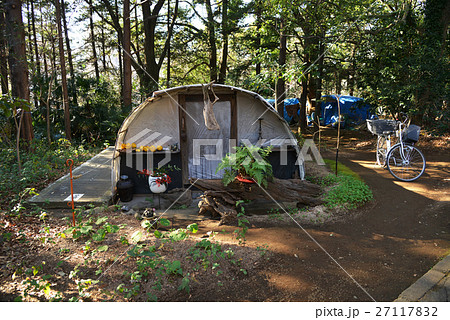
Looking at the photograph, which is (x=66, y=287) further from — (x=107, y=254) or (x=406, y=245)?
(x=406, y=245)

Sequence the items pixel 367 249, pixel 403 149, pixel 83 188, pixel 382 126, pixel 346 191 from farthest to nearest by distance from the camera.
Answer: pixel 382 126 < pixel 403 149 < pixel 83 188 < pixel 346 191 < pixel 367 249

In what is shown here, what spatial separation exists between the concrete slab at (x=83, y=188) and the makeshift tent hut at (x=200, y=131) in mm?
1017

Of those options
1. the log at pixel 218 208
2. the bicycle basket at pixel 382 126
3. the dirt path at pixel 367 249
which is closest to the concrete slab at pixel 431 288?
the dirt path at pixel 367 249

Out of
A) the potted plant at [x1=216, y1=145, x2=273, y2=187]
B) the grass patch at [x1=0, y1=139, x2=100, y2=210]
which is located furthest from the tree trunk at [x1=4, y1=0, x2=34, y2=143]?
the potted plant at [x1=216, y1=145, x2=273, y2=187]

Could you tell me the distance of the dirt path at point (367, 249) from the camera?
3.31 meters

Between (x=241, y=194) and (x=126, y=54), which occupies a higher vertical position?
(x=126, y=54)

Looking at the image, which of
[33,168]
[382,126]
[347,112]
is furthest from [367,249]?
[347,112]

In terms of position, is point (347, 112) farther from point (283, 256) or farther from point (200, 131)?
point (283, 256)

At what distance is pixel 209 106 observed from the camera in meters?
6.54

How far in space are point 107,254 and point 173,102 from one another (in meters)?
4.54

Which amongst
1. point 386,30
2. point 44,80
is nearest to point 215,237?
point 386,30

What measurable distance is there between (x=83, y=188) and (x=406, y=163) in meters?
7.13

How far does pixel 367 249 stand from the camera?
4.30 metres

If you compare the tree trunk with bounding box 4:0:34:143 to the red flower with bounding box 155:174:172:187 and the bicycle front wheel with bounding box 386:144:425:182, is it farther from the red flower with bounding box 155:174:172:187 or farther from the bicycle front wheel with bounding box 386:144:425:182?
the bicycle front wheel with bounding box 386:144:425:182
